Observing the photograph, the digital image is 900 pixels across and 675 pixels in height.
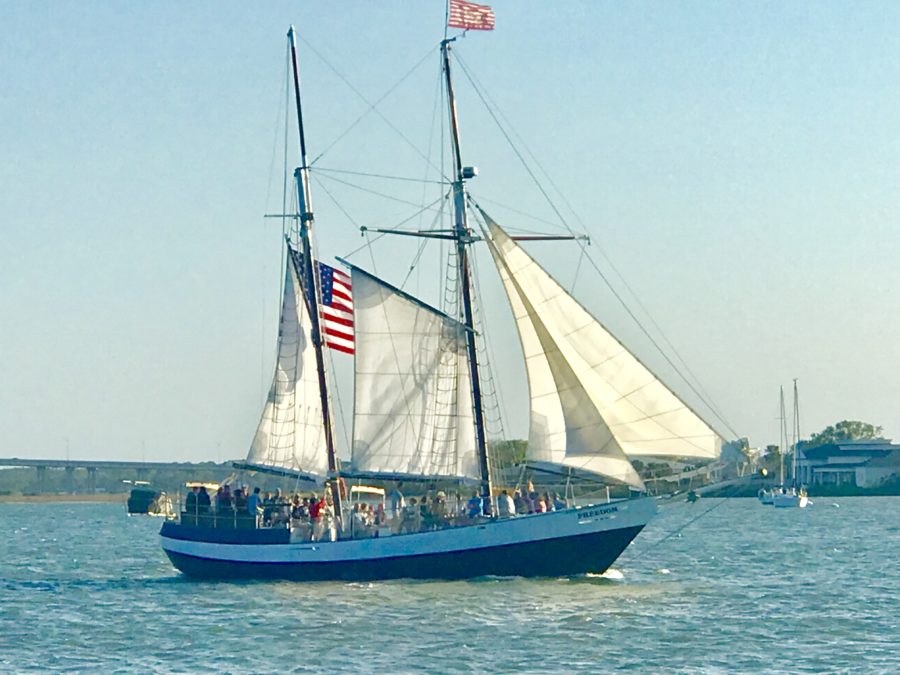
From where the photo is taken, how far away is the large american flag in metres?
62.8

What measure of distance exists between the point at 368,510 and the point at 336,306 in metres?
8.73

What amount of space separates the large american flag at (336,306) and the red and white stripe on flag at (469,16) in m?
10.7

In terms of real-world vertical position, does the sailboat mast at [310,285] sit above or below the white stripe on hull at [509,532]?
above

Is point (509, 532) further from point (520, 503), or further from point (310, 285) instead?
point (310, 285)

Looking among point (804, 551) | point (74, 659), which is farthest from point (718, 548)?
point (74, 659)

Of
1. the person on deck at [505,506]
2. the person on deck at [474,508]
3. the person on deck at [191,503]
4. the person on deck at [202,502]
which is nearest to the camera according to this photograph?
the person on deck at [505,506]

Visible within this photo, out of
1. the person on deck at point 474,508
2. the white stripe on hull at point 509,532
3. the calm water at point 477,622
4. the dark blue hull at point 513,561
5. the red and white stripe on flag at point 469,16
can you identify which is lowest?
the calm water at point 477,622

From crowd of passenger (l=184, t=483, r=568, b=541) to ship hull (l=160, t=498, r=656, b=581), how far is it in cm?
58

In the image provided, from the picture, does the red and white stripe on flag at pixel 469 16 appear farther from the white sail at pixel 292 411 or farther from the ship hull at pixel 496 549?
the ship hull at pixel 496 549

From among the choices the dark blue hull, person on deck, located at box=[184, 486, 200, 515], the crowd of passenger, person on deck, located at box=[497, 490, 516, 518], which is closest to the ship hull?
the dark blue hull

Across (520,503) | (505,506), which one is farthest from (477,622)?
(520,503)

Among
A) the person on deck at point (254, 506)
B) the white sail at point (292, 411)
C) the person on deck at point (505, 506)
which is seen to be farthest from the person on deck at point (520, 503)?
the person on deck at point (254, 506)

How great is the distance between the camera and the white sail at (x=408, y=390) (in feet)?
190

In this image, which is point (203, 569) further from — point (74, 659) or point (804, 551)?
point (804, 551)
